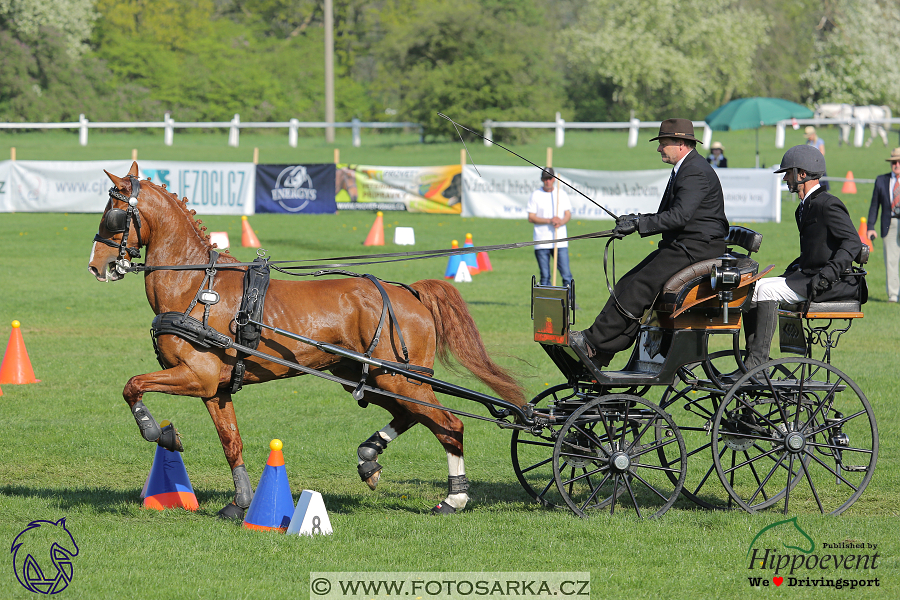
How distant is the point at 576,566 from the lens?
206 inches

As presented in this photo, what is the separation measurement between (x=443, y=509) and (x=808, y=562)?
2.29 meters

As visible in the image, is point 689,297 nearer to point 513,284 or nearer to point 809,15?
point 513,284

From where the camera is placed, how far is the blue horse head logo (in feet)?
16.2

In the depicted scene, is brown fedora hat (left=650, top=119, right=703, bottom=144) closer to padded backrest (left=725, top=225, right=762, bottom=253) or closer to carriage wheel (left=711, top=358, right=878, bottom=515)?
padded backrest (left=725, top=225, right=762, bottom=253)

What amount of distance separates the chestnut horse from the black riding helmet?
2.36 metres

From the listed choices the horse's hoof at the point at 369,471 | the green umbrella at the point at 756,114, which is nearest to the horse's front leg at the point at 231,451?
the horse's hoof at the point at 369,471

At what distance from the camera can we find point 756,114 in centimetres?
2630

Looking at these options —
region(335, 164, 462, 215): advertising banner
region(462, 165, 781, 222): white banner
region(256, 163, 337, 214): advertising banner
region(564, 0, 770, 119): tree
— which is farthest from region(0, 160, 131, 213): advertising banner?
region(564, 0, 770, 119): tree

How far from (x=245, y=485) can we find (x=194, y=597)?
137 centimetres

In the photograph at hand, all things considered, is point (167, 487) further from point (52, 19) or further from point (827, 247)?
point (52, 19)

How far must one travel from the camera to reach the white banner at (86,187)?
2539 centimetres

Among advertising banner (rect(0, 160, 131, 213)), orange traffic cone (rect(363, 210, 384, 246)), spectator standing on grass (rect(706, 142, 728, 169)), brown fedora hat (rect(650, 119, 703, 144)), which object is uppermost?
spectator standing on grass (rect(706, 142, 728, 169))

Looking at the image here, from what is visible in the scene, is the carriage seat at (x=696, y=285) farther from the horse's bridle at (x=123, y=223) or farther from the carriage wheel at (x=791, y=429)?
the horse's bridle at (x=123, y=223)

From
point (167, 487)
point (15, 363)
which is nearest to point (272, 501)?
point (167, 487)
